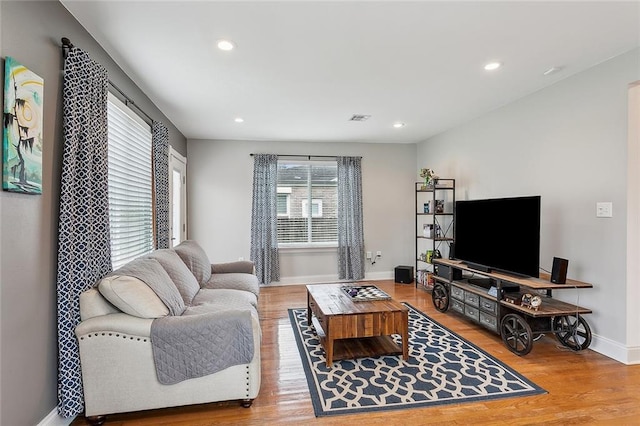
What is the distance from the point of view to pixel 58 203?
1960 millimetres

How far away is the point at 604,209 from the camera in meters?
2.86

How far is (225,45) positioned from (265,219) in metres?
3.44

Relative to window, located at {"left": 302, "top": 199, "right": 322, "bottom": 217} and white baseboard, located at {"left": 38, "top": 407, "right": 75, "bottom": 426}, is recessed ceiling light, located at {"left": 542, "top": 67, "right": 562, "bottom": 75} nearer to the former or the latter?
window, located at {"left": 302, "top": 199, "right": 322, "bottom": 217}

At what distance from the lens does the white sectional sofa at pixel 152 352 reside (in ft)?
6.38

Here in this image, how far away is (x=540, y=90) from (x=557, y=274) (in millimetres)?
1940

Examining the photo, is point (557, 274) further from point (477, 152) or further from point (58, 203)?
point (58, 203)

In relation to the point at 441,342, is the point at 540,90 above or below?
above

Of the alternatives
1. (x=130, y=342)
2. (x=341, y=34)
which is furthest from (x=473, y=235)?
(x=130, y=342)

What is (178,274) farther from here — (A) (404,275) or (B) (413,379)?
(A) (404,275)

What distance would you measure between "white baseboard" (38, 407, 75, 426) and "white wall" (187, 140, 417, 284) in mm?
3739

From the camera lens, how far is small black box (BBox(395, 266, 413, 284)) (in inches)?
227

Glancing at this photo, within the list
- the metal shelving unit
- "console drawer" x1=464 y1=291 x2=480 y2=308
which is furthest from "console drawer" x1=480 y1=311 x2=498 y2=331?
the metal shelving unit

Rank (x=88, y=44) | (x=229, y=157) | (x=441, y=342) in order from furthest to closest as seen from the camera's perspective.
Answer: (x=229, y=157) → (x=441, y=342) → (x=88, y=44)

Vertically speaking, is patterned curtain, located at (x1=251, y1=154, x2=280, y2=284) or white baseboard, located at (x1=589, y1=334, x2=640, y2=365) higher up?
patterned curtain, located at (x1=251, y1=154, x2=280, y2=284)
